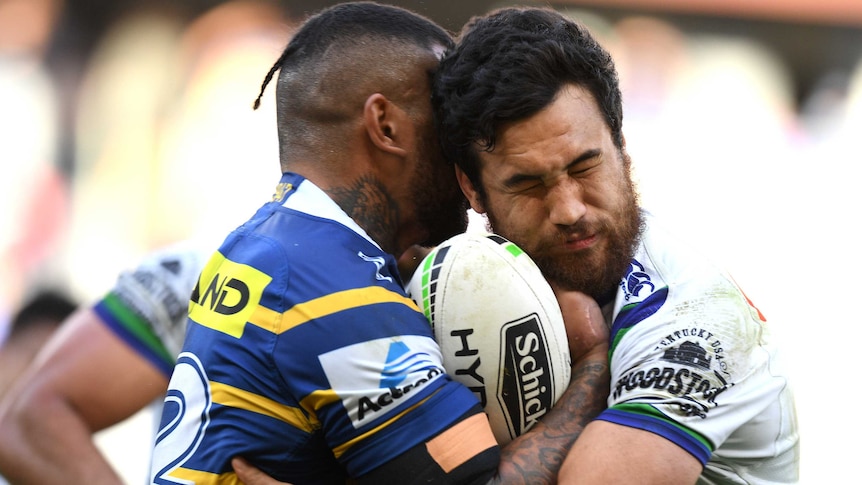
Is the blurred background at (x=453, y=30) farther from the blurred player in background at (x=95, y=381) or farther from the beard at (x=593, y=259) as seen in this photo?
the beard at (x=593, y=259)

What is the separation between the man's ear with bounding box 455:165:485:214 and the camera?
3.13 m

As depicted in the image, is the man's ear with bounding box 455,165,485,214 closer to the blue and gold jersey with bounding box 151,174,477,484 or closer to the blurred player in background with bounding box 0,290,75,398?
the blue and gold jersey with bounding box 151,174,477,484

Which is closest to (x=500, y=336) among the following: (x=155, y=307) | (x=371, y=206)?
(x=371, y=206)

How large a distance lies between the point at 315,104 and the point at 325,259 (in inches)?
24.1

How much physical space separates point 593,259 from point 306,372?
87 centimetres

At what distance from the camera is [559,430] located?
258 centimetres

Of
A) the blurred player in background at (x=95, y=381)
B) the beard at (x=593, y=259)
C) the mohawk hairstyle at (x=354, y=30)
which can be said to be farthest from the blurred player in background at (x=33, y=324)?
the beard at (x=593, y=259)

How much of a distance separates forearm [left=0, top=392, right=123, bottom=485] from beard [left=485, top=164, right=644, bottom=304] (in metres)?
1.85

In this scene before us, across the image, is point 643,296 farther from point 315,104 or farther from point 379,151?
point 315,104

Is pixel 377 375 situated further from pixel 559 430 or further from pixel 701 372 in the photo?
pixel 701 372

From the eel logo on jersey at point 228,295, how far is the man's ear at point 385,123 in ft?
1.87

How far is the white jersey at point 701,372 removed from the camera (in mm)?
2523

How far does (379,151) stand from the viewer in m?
3.04

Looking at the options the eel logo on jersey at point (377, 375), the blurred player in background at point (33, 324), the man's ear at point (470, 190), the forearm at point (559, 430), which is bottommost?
the blurred player in background at point (33, 324)
